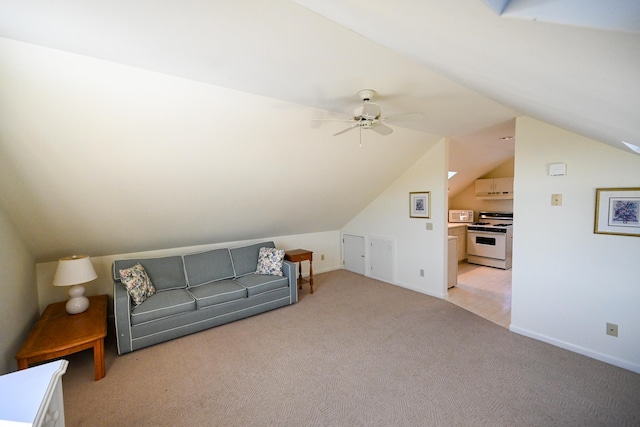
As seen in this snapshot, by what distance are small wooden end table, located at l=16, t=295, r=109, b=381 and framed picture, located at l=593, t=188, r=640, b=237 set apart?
4.70 meters

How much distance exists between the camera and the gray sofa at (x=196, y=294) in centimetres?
286

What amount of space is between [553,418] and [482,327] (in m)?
1.36

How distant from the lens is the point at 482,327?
3.22 m

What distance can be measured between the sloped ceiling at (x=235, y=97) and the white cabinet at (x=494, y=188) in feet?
7.68

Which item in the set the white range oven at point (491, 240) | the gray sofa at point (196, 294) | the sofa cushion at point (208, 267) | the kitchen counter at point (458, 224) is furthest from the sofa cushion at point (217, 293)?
the white range oven at point (491, 240)

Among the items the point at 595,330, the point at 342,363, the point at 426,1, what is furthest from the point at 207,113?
the point at 595,330

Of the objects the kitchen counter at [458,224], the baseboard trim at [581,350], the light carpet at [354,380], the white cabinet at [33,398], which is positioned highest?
the kitchen counter at [458,224]

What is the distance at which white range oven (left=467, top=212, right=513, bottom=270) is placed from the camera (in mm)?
5527

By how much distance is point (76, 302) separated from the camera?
2803 mm

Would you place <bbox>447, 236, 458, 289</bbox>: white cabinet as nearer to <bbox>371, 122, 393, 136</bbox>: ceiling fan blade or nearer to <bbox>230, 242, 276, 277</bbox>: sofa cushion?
<bbox>371, 122, 393, 136</bbox>: ceiling fan blade

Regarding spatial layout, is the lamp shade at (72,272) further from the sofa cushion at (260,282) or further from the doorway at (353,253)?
the doorway at (353,253)

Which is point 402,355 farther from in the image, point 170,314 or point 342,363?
point 170,314

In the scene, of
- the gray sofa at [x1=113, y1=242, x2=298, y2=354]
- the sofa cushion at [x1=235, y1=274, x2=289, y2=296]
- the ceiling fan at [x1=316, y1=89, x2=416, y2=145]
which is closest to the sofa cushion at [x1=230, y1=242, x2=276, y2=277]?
the gray sofa at [x1=113, y1=242, x2=298, y2=354]

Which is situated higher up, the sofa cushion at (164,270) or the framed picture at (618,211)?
the framed picture at (618,211)
